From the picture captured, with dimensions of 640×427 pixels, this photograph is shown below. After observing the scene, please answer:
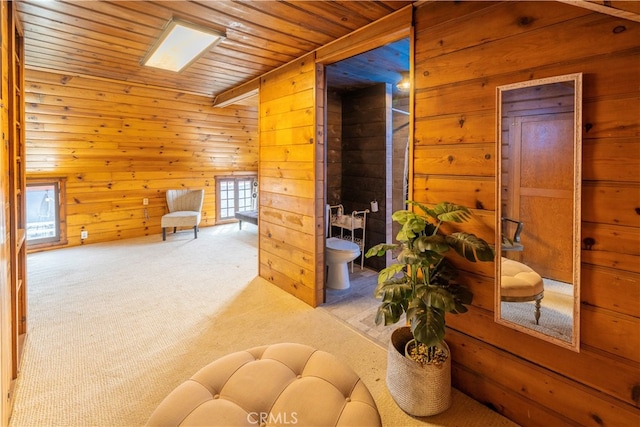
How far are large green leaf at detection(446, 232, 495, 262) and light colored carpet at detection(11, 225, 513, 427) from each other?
33.2 inches

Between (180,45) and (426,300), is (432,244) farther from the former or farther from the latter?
(180,45)

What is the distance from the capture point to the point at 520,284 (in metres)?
1.56

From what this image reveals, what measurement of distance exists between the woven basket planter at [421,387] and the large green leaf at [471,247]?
0.58 meters

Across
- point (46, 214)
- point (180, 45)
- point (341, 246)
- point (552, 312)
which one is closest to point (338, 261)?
point (341, 246)

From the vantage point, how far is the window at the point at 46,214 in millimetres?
4598

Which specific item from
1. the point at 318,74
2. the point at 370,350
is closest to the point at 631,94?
the point at 370,350

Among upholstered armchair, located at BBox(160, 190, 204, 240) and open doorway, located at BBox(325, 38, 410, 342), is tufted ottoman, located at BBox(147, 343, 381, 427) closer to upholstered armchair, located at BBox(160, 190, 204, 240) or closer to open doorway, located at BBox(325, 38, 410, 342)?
open doorway, located at BBox(325, 38, 410, 342)

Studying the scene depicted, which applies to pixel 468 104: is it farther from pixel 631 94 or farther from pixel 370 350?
pixel 370 350

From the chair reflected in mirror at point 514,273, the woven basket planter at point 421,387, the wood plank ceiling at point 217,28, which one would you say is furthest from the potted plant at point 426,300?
the wood plank ceiling at point 217,28

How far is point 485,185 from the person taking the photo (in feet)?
5.36

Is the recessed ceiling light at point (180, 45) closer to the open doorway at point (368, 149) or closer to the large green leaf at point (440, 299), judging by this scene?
the open doorway at point (368, 149)

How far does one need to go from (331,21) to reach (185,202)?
14.4 ft

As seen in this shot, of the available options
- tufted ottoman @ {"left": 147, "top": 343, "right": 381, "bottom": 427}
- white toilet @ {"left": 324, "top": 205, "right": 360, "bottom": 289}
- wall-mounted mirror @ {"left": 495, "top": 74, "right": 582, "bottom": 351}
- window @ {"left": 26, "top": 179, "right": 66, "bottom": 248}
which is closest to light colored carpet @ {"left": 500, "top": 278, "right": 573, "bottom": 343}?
wall-mounted mirror @ {"left": 495, "top": 74, "right": 582, "bottom": 351}

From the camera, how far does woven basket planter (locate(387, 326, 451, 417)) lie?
1613mm
